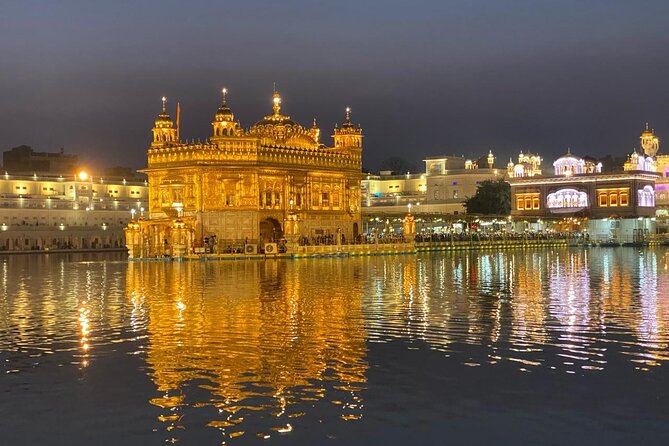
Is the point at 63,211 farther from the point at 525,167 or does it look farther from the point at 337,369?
the point at 337,369

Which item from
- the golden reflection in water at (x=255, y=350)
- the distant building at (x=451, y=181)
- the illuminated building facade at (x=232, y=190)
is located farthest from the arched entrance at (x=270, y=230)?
the distant building at (x=451, y=181)

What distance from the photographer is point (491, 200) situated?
11962 cm

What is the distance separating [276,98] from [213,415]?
70963 millimetres

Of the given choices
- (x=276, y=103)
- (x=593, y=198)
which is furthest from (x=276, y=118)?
(x=593, y=198)

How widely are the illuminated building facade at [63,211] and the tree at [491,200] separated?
1597 inches

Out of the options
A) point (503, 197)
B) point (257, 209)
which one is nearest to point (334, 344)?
point (257, 209)

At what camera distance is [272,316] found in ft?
76.3

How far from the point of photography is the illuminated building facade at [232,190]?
65.6 metres

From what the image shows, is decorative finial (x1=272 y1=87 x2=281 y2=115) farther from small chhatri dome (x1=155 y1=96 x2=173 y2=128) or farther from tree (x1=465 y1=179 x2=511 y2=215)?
tree (x1=465 y1=179 x2=511 y2=215)

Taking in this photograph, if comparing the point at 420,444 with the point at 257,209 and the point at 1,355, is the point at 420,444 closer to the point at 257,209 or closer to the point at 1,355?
the point at 1,355

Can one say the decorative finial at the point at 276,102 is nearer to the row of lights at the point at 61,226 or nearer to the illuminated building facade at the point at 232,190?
the illuminated building facade at the point at 232,190

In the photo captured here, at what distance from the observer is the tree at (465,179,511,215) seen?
120 meters

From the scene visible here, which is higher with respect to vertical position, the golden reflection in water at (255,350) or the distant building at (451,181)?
the distant building at (451,181)

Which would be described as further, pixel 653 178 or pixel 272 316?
pixel 653 178
